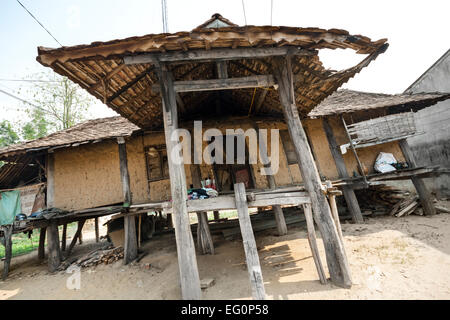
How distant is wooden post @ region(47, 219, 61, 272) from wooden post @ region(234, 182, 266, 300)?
695 cm

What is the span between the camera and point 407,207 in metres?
7.23

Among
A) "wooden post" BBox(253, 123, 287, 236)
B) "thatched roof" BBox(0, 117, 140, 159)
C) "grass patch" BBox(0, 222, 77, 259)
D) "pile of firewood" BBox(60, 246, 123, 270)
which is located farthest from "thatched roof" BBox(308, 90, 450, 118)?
"grass patch" BBox(0, 222, 77, 259)

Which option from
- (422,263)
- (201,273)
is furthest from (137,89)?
(422,263)

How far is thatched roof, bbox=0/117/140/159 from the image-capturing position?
19.4 ft

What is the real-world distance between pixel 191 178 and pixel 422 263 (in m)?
6.57

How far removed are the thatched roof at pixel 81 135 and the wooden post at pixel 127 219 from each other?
2.47 feet

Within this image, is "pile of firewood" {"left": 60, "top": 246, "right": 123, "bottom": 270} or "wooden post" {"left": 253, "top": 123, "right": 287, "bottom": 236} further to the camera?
"wooden post" {"left": 253, "top": 123, "right": 287, "bottom": 236}

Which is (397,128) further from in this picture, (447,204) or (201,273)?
(201,273)

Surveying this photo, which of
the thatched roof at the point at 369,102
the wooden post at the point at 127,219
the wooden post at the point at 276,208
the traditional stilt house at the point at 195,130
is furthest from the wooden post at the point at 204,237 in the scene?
the thatched roof at the point at 369,102

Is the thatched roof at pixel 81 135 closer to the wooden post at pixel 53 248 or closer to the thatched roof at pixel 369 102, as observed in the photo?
the wooden post at pixel 53 248

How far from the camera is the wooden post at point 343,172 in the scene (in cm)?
713

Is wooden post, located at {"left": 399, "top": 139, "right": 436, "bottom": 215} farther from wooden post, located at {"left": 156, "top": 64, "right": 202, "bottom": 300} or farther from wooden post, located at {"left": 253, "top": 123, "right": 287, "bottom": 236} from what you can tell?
wooden post, located at {"left": 156, "top": 64, "right": 202, "bottom": 300}

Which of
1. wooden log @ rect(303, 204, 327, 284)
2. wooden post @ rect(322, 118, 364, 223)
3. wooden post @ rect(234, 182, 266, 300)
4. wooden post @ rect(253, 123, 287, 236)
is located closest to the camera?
wooden post @ rect(234, 182, 266, 300)
